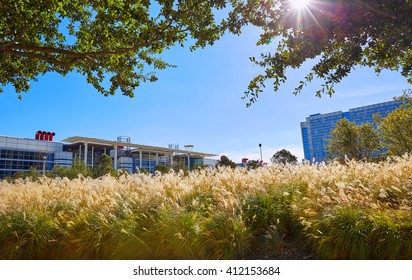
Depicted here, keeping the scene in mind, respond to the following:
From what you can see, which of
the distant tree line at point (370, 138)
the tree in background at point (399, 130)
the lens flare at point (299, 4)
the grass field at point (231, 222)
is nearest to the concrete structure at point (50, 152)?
the distant tree line at point (370, 138)

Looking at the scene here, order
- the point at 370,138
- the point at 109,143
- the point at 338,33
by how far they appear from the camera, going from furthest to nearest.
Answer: the point at 109,143
the point at 370,138
the point at 338,33

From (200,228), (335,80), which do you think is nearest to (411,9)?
(335,80)

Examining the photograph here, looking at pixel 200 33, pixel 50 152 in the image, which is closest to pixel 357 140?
pixel 200 33

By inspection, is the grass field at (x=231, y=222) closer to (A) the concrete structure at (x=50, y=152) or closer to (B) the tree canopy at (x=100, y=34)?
(B) the tree canopy at (x=100, y=34)

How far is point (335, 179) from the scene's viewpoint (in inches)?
196

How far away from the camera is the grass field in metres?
3.37

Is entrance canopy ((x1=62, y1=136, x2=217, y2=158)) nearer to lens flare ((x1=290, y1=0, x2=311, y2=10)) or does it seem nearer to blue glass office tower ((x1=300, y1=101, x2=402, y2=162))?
blue glass office tower ((x1=300, y1=101, x2=402, y2=162))

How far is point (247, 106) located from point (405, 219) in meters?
2.35

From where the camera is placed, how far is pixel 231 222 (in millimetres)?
3775

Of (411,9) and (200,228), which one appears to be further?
(200,228)

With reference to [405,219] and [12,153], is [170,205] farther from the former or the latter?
[12,153]

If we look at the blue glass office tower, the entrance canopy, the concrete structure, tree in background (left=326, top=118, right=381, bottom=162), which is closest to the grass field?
tree in background (left=326, top=118, right=381, bottom=162)

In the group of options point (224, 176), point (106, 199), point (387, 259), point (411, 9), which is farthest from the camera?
point (224, 176)

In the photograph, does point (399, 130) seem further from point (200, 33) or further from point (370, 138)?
point (200, 33)
